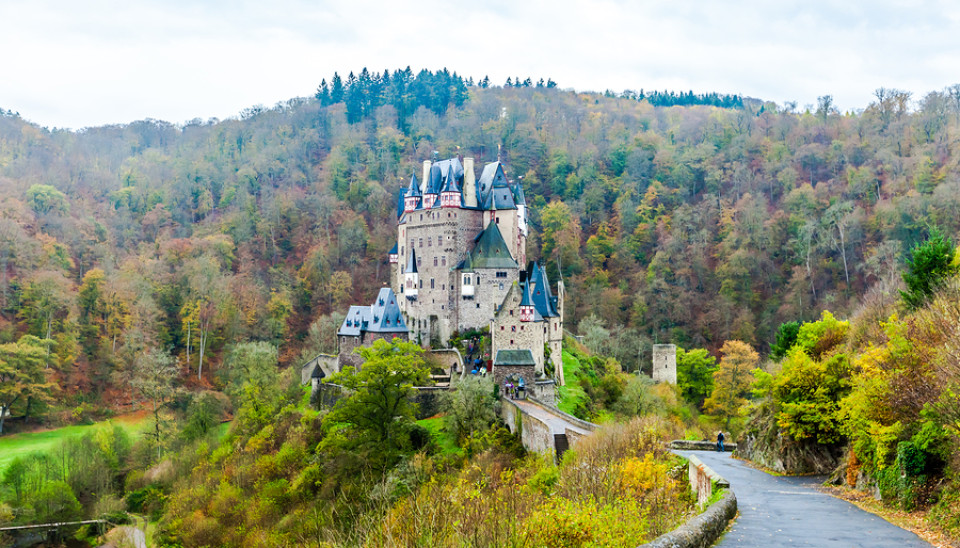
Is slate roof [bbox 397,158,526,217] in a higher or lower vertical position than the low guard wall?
higher

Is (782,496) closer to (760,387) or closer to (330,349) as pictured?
(760,387)

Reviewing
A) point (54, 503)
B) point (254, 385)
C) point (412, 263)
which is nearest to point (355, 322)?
A: point (412, 263)

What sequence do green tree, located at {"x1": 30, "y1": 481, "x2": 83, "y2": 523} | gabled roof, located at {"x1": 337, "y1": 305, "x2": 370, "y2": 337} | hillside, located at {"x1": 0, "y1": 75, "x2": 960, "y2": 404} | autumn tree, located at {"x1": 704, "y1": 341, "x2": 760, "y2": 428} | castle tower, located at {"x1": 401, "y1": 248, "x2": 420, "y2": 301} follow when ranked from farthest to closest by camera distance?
hillside, located at {"x1": 0, "y1": 75, "x2": 960, "y2": 404}
autumn tree, located at {"x1": 704, "y1": 341, "x2": 760, "y2": 428}
castle tower, located at {"x1": 401, "y1": 248, "x2": 420, "y2": 301}
gabled roof, located at {"x1": 337, "y1": 305, "x2": 370, "y2": 337}
green tree, located at {"x1": 30, "y1": 481, "x2": 83, "y2": 523}

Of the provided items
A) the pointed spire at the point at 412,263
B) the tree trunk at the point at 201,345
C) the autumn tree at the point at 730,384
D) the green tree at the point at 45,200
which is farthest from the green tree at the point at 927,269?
the green tree at the point at 45,200

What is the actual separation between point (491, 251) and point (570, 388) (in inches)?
379

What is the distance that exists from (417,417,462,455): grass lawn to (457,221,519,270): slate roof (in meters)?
10.1

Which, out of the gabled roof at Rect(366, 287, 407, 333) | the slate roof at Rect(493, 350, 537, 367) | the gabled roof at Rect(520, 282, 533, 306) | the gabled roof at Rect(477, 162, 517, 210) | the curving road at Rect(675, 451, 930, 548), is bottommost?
the curving road at Rect(675, 451, 930, 548)

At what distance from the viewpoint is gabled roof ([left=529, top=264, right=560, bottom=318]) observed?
148 ft

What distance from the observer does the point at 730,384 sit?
54.7 metres

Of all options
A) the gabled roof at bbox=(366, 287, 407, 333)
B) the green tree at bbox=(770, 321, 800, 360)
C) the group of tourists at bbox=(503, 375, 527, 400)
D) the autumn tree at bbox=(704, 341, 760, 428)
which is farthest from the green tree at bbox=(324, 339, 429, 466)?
the autumn tree at bbox=(704, 341, 760, 428)

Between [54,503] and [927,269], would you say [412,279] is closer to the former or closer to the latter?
[54,503]

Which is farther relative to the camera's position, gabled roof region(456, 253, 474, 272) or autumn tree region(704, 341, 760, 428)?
autumn tree region(704, 341, 760, 428)

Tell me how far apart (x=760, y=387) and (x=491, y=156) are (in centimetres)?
7780

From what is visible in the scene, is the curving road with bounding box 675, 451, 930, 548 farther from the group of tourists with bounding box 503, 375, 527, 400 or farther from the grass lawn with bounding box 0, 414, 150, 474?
the grass lawn with bounding box 0, 414, 150, 474
